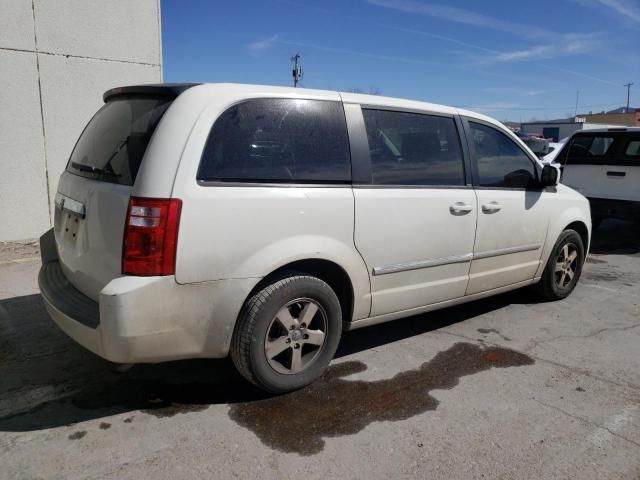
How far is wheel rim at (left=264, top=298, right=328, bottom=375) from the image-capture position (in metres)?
3.20

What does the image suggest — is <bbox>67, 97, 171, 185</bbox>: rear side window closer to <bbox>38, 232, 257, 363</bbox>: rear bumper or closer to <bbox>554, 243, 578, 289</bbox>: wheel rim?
<bbox>38, 232, 257, 363</bbox>: rear bumper

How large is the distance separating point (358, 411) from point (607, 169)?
23.5 ft

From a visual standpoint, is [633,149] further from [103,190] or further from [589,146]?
[103,190]

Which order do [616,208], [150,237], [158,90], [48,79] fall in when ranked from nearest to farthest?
[150,237] → [158,90] → [48,79] → [616,208]

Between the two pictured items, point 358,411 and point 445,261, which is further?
point 445,261

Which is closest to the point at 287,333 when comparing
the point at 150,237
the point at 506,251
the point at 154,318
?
the point at 154,318

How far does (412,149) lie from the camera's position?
389 centimetres

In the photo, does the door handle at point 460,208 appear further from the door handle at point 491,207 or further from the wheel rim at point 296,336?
the wheel rim at point 296,336

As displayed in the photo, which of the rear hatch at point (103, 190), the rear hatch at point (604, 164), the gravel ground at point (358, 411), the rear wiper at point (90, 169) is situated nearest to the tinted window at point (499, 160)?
the gravel ground at point (358, 411)

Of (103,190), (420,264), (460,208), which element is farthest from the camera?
(460,208)

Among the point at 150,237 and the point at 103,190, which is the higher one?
the point at 103,190

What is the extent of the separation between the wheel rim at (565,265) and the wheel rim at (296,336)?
2940mm

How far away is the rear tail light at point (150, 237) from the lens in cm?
271

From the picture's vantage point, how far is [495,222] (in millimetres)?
4359
